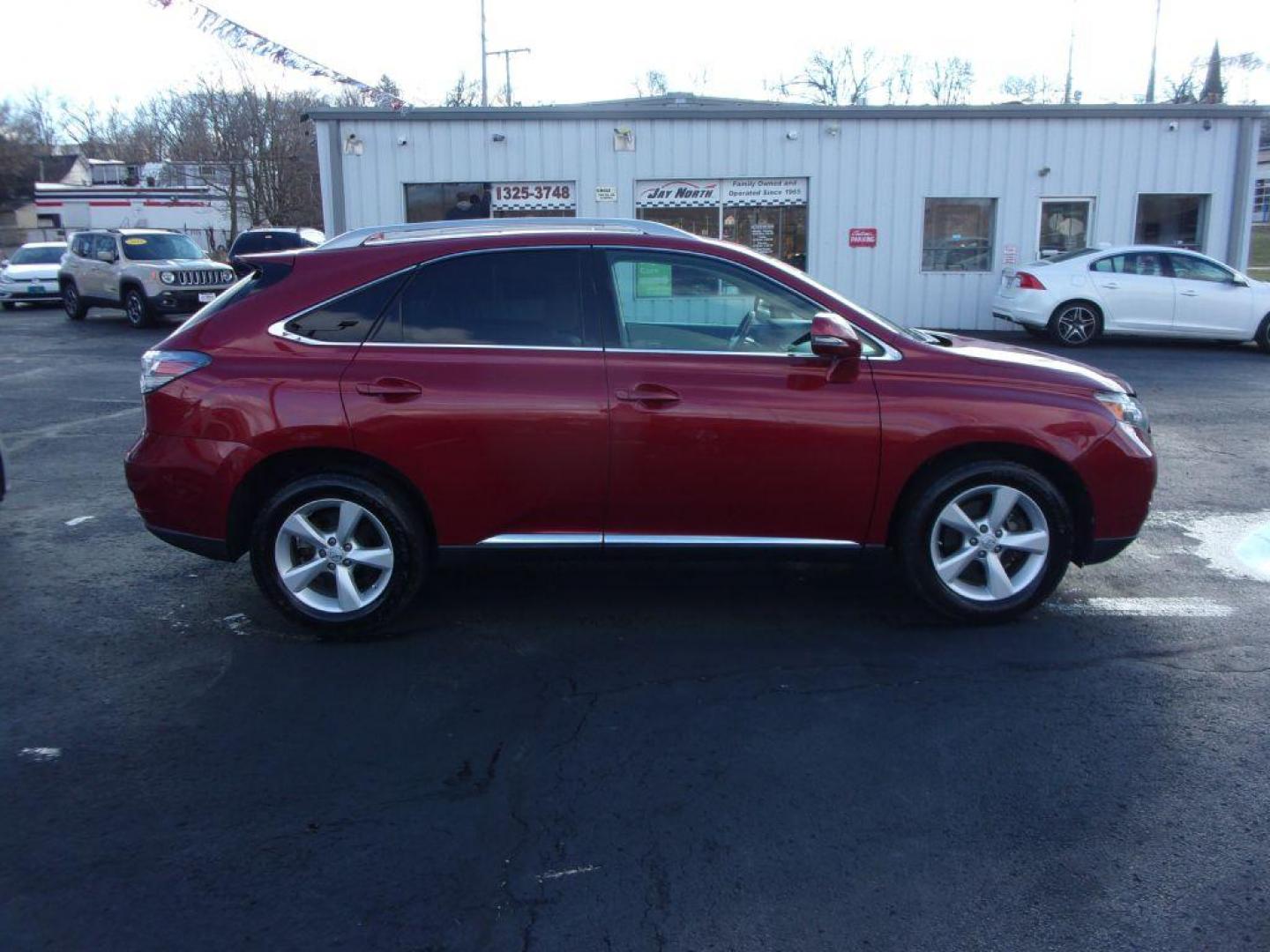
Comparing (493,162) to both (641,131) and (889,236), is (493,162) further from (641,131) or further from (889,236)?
(889,236)

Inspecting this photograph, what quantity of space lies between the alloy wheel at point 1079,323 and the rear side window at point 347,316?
13.4 m

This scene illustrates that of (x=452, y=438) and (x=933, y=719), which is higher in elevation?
(x=452, y=438)

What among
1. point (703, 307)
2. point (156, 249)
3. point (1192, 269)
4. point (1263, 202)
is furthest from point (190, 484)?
point (1263, 202)

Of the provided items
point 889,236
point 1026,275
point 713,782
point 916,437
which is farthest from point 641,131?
point 713,782

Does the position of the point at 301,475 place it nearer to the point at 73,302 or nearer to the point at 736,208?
the point at 736,208

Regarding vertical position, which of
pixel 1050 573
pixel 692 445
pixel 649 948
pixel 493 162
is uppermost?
pixel 493 162

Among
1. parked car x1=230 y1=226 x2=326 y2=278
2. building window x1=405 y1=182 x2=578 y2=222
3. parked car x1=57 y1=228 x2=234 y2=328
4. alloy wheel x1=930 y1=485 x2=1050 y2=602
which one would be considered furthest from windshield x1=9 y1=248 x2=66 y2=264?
alloy wheel x1=930 y1=485 x2=1050 y2=602

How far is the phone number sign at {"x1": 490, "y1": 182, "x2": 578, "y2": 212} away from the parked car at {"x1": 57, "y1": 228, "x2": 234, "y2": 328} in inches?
236

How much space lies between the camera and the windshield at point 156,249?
20.8 m

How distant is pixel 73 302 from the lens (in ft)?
73.2

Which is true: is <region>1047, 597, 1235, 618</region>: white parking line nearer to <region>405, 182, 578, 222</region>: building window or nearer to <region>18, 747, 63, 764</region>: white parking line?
<region>18, 747, 63, 764</region>: white parking line

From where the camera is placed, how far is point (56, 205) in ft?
194

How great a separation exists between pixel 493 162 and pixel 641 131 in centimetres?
243

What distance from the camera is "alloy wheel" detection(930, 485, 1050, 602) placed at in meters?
4.91
